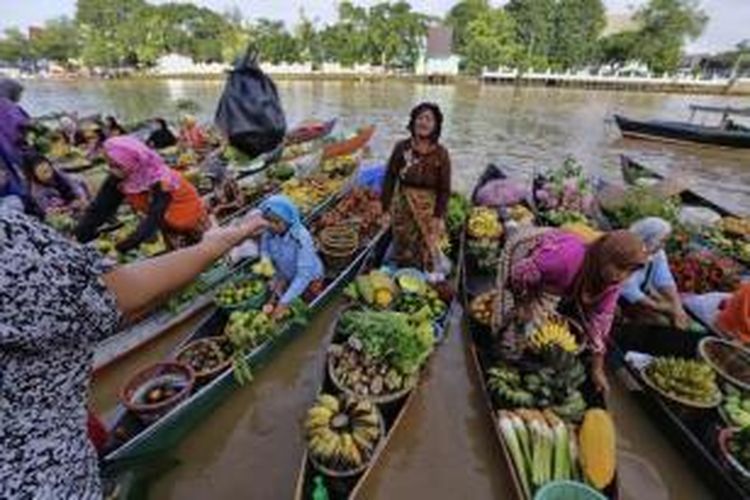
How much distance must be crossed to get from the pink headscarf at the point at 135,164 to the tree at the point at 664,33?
54698 millimetres

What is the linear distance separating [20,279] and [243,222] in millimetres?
750

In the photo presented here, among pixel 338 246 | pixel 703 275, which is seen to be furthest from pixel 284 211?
pixel 703 275

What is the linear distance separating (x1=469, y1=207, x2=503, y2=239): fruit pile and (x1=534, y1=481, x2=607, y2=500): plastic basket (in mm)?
3884

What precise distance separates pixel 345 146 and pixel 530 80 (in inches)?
1645

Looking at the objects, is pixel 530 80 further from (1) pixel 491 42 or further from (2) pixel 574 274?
(2) pixel 574 274

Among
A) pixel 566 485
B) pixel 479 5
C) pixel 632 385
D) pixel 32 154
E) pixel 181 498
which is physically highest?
pixel 479 5

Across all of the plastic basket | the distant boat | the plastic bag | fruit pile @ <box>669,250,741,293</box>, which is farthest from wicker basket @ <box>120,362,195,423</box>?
the distant boat

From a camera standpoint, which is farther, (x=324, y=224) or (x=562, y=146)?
(x=562, y=146)

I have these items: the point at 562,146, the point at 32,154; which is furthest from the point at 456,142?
the point at 32,154

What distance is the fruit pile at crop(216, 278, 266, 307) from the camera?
4.65 metres

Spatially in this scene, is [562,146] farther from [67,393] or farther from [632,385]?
[67,393]

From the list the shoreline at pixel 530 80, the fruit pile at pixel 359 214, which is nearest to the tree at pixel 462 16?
the shoreline at pixel 530 80

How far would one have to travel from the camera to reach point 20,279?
97 cm

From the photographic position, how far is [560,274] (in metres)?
3.38
